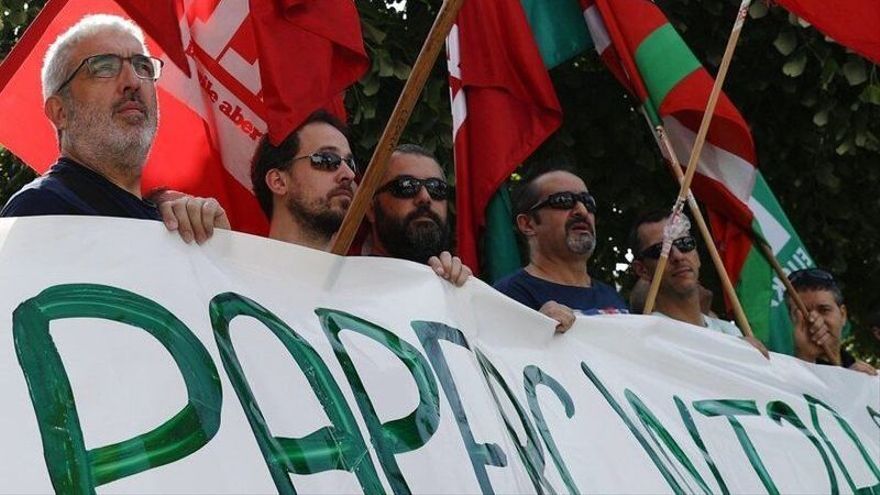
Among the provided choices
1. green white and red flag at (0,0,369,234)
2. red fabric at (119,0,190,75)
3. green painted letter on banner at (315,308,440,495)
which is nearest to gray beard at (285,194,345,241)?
green painted letter on banner at (315,308,440,495)

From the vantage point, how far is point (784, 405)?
16.8 feet

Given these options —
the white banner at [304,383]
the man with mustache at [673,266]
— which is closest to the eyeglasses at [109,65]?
the white banner at [304,383]

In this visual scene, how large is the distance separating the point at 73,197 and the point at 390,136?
77cm

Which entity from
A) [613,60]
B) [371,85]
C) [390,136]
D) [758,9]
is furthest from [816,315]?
[390,136]

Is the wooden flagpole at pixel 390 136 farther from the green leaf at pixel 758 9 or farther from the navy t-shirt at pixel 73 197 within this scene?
the green leaf at pixel 758 9

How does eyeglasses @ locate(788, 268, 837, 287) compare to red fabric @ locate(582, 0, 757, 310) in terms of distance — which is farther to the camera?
eyeglasses @ locate(788, 268, 837, 287)

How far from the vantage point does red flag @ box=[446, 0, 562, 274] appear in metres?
5.87

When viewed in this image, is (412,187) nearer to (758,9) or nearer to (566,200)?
(566,200)

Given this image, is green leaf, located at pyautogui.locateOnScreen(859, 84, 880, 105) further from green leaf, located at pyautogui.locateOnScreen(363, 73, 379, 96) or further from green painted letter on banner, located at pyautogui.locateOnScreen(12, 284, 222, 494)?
green painted letter on banner, located at pyautogui.locateOnScreen(12, 284, 222, 494)

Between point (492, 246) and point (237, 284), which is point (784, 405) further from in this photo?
point (237, 284)

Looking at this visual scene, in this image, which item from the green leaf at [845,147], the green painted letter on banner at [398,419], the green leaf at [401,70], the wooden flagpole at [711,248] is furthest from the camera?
the green leaf at [845,147]

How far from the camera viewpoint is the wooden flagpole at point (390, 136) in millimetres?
3738

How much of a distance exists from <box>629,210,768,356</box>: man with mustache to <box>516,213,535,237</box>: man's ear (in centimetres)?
57

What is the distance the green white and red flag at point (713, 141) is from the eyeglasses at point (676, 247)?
589 mm
